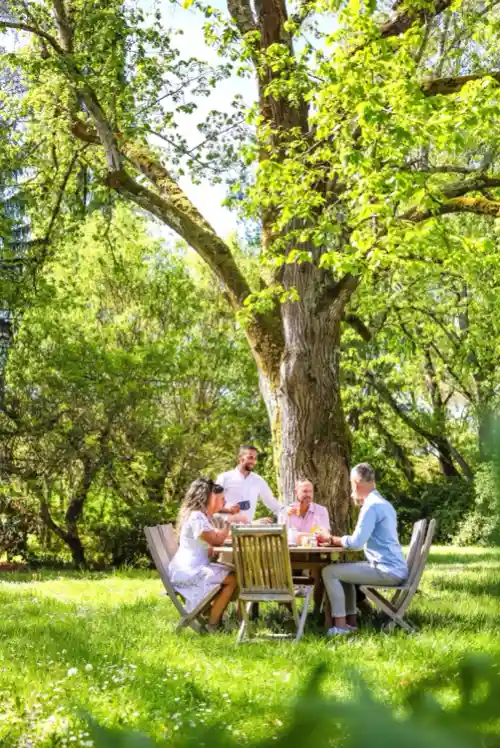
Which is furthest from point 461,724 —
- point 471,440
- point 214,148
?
point 214,148

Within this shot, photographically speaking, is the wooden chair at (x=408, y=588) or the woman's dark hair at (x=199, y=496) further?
the woman's dark hair at (x=199, y=496)

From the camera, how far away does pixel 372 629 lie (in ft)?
29.7

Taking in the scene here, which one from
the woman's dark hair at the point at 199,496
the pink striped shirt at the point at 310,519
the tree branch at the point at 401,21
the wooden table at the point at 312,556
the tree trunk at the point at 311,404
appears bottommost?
the wooden table at the point at 312,556

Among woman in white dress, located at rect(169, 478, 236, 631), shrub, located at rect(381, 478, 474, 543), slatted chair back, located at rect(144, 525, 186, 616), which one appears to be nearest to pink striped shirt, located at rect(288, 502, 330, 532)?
woman in white dress, located at rect(169, 478, 236, 631)

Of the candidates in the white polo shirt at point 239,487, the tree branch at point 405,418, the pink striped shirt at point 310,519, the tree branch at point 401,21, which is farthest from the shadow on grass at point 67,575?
the tree branch at point 405,418

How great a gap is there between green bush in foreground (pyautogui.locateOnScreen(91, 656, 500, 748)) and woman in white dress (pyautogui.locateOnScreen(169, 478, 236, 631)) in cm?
880

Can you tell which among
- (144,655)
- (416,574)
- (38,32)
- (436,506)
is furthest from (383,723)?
(436,506)

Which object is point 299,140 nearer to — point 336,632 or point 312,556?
point 312,556

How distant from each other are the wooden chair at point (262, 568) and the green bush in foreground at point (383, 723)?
8095 mm

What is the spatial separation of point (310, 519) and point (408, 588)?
5.94ft

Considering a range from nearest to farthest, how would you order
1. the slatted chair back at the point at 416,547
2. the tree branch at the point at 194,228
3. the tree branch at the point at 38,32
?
the slatted chair back at the point at 416,547
the tree branch at the point at 194,228
the tree branch at the point at 38,32

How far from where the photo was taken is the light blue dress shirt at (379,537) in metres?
8.85

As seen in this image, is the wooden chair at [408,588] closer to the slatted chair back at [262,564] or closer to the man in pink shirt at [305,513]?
the slatted chair back at [262,564]

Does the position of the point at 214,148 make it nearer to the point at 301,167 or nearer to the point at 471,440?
the point at 301,167
